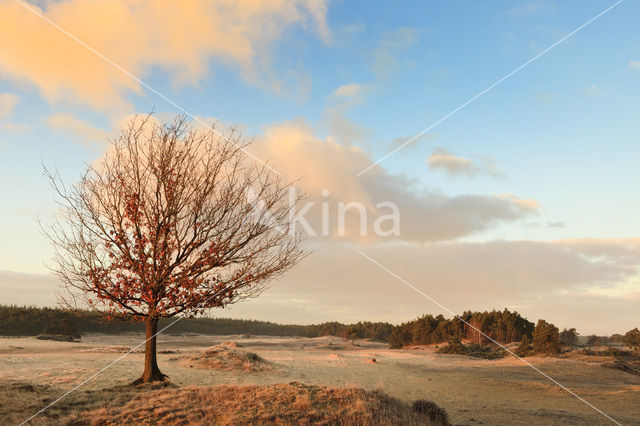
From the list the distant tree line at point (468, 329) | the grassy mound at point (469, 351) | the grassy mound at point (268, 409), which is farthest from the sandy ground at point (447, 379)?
the distant tree line at point (468, 329)

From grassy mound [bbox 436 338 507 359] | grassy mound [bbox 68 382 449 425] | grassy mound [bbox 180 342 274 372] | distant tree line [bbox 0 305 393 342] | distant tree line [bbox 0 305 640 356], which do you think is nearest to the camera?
grassy mound [bbox 68 382 449 425]

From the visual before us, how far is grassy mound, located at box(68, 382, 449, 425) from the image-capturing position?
40.9 feet

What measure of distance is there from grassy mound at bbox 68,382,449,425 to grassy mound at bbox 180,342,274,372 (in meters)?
11.4

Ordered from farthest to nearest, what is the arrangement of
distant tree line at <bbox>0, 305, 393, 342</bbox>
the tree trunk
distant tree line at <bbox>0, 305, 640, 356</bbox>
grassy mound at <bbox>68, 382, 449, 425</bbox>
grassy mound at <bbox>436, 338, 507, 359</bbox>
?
distant tree line at <bbox>0, 305, 393, 342</bbox>
distant tree line at <bbox>0, 305, 640, 356</bbox>
grassy mound at <bbox>436, 338, 507, 359</bbox>
the tree trunk
grassy mound at <bbox>68, 382, 449, 425</bbox>

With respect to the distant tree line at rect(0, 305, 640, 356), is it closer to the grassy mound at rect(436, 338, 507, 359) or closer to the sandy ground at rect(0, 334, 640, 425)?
the grassy mound at rect(436, 338, 507, 359)

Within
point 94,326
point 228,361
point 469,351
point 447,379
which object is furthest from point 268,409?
point 94,326

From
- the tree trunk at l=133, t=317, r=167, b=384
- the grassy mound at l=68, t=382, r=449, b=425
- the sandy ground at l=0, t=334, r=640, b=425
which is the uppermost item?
the tree trunk at l=133, t=317, r=167, b=384

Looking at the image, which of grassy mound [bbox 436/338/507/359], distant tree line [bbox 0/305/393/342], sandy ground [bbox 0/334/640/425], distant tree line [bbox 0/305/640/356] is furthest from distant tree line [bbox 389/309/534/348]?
sandy ground [bbox 0/334/640/425]

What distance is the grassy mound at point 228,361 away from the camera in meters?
26.8

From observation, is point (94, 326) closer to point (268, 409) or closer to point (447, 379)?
point (447, 379)

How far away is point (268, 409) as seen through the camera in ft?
43.1

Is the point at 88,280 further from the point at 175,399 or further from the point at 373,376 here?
the point at 373,376

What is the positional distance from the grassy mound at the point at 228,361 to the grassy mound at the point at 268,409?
37.5ft

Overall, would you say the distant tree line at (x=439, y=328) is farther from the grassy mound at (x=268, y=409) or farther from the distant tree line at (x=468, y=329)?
the grassy mound at (x=268, y=409)
